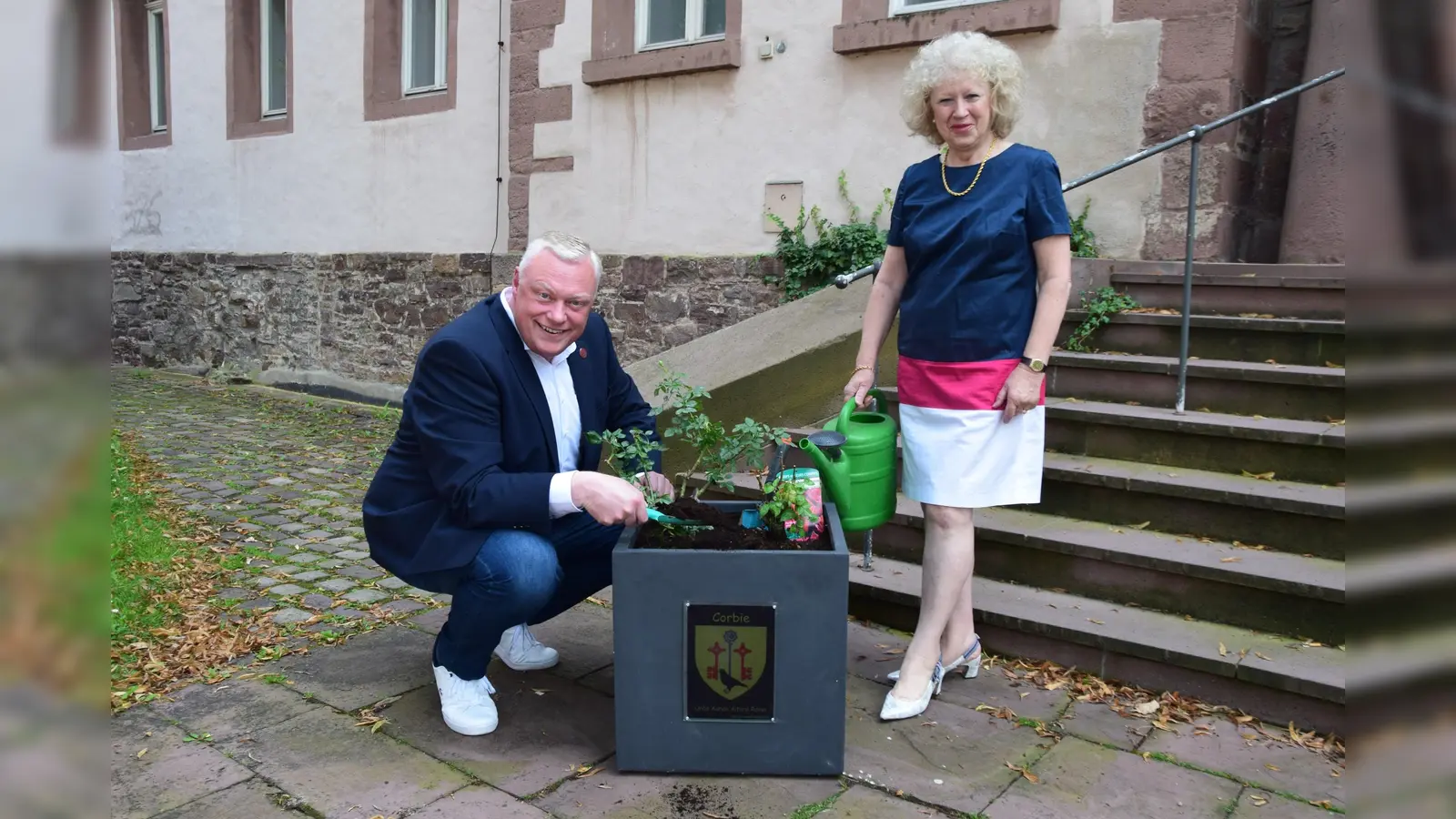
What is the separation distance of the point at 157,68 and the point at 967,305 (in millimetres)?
12047

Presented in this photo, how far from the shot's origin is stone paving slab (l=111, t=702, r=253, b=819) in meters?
2.39

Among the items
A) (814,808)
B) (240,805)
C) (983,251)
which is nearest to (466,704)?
(240,805)

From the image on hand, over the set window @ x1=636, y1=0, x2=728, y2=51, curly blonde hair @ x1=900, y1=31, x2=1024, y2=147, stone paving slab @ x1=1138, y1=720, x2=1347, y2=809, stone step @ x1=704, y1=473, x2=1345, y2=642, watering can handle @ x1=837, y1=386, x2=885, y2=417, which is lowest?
stone paving slab @ x1=1138, y1=720, x2=1347, y2=809

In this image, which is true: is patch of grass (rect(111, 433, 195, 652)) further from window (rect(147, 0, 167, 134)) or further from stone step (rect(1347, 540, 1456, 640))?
window (rect(147, 0, 167, 134))

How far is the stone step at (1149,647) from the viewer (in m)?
2.78

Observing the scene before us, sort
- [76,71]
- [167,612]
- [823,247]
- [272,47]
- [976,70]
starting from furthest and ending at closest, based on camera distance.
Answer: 1. [272,47]
2. [823,247]
3. [167,612]
4. [976,70]
5. [76,71]

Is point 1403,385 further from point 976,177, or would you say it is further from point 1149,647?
point 1149,647

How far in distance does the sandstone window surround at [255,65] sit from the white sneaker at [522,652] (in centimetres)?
865

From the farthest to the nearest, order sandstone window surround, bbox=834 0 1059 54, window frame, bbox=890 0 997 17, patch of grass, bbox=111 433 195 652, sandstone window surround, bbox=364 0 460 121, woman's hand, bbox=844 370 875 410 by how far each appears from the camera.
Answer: sandstone window surround, bbox=364 0 460 121 < window frame, bbox=890 0 997 17 < sandstone window surround, bbox=834 0 1059 54 < patch of grass, bbox=111 433 195 652 < woman's hand, bbox=844 370 875 410

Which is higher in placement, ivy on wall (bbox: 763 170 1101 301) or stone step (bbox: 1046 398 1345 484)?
ivy on wall (bbox: 763 170 1101 301)

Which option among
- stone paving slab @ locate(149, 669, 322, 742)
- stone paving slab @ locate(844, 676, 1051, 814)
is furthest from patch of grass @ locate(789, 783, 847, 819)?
stone paving slab @ locate(149, 669, 322, 742)

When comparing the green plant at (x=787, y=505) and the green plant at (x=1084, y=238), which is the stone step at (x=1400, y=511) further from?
the green plant at (x=1084, y=238)

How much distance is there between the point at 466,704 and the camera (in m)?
2.78

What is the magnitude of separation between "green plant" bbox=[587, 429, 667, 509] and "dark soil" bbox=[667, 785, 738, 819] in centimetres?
70
